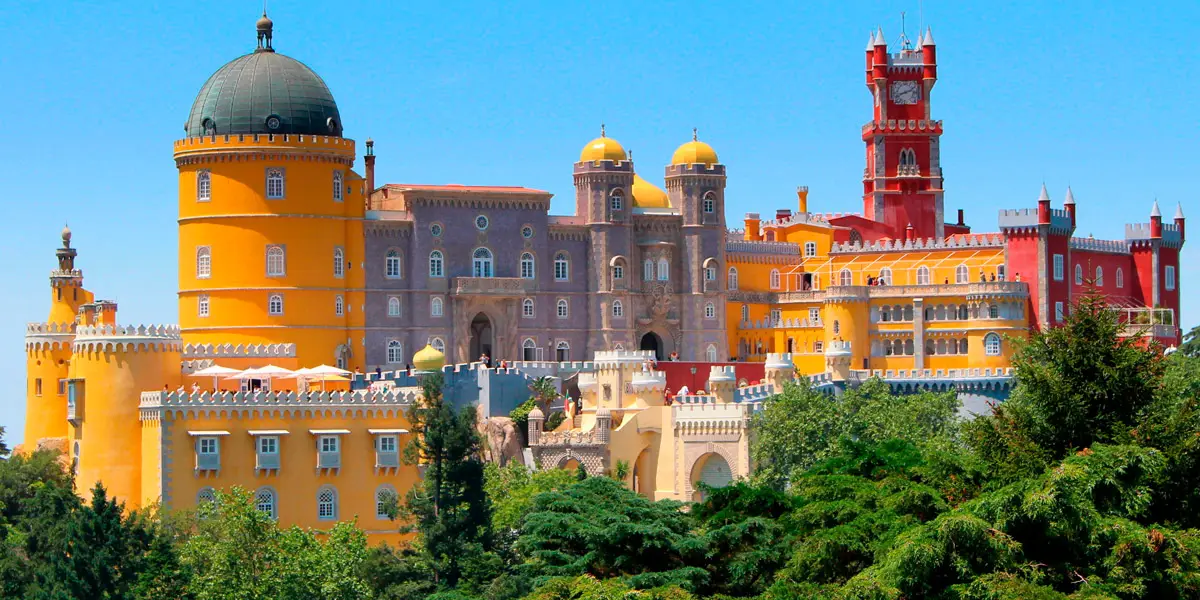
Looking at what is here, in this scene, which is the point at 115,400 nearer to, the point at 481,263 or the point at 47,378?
the point at 47,378

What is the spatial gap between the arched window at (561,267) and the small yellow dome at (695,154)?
7.52 meters

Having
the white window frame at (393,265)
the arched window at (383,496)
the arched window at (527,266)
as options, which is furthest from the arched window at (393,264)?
the arched window at (383,496)

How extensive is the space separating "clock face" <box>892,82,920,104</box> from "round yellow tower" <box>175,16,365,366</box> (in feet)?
112

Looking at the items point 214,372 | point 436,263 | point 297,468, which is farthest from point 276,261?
point 297,468

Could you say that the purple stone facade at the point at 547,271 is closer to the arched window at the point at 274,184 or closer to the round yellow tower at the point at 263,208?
the round yellow tower at the point at 263,208

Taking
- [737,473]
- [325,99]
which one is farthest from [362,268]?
[737,473]

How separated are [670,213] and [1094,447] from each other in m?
57.8

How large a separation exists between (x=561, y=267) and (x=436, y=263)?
645 cm

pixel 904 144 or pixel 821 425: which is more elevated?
pixel 904 144

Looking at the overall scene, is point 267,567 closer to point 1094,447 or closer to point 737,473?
point 737,473

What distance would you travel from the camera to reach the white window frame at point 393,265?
325ft

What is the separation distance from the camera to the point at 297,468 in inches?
3076

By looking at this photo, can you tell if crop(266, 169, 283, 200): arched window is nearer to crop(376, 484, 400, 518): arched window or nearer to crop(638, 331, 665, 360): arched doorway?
crop(638, 331, 665, 360): arched doorway

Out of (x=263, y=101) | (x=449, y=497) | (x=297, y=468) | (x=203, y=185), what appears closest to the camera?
A: (x=449, y=497)
